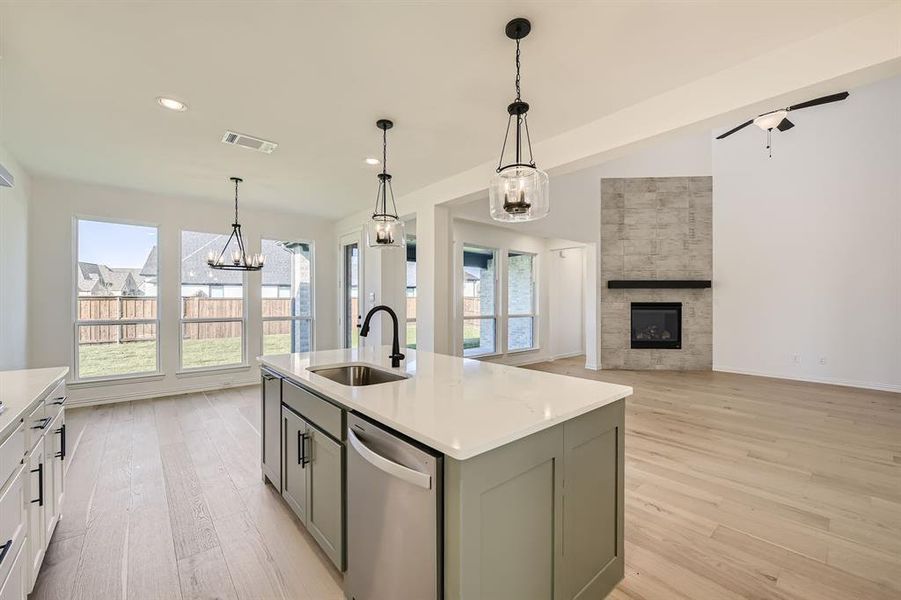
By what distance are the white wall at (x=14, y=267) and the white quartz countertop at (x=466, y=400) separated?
3.02 meters

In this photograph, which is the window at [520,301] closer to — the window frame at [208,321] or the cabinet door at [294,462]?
the window frame at [208,321]

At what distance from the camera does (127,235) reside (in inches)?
196

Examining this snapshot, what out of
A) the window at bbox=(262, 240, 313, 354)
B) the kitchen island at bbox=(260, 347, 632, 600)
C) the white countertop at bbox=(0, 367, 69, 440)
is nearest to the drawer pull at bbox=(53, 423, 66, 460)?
the white countertop at bbox=(0, 367, 69, 440)

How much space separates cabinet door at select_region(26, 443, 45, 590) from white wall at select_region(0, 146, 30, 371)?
103 inches

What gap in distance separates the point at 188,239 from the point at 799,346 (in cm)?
921

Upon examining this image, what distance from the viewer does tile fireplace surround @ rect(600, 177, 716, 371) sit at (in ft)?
23.0

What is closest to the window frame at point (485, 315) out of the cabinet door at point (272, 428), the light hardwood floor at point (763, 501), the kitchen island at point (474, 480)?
the light hardwood floor at point (763, 501)

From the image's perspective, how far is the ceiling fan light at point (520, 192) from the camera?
6.84 ft

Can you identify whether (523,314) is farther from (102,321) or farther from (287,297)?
(102,321)

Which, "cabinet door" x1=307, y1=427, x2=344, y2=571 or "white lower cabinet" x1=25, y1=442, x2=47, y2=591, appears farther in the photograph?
"cabinet door" x1=307, y1=427, x2=344, y2=571

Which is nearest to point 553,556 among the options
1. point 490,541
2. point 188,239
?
point 490,541

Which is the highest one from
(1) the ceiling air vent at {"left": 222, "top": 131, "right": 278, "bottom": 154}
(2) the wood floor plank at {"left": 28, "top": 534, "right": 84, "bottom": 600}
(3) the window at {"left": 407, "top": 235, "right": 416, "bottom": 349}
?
(1) the ceiling air vent at {"left": 222, "top": 131, "right": 278, "bottom": 154}

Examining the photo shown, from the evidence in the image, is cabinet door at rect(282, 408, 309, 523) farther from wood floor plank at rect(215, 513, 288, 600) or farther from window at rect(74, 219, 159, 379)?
window at rect(74, 219, 159, 379)

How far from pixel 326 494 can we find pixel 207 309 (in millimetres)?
4689
